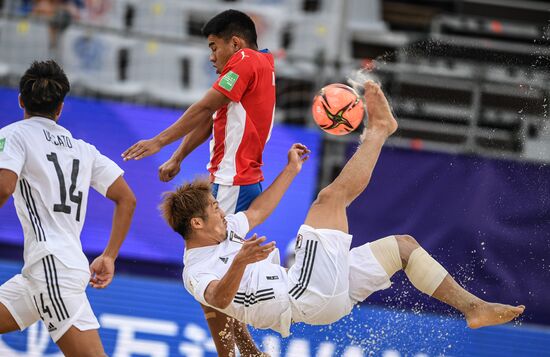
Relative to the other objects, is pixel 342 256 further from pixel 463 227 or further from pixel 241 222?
pixel 463 227

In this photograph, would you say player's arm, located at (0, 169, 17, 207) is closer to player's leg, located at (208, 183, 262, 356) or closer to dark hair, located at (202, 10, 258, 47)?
player's leg, located at (208, 183, 262, 356)

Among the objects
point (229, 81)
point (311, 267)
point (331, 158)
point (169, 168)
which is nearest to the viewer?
point (311, 267)

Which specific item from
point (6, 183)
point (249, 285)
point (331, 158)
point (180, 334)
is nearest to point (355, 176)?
point (249, 285)

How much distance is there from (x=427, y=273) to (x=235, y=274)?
1.35 metres

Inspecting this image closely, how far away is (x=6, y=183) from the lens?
461 cm

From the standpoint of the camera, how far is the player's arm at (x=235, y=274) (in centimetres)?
454

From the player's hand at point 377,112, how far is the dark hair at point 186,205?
3.78 feet

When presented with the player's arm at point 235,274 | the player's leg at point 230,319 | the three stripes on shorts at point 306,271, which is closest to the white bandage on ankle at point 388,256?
the three stripes on shorts at point 306,271

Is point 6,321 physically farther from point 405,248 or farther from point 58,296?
point 405,248

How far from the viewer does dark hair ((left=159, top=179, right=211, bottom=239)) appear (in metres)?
5.24

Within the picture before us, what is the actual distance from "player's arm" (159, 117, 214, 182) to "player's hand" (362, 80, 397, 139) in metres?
1.08

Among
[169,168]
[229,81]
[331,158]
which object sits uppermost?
[229,81]

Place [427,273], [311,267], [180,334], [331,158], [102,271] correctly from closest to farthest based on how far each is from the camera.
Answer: [102,271] → [311,267] → [427,273] → [180,334] → [331,158]

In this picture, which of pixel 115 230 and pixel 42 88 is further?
pixel 115 230
